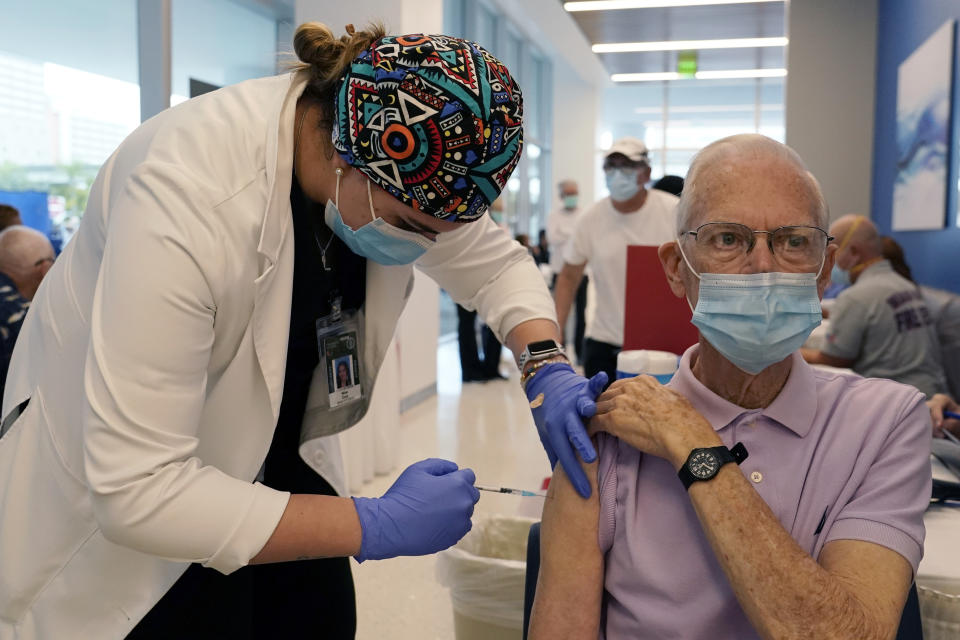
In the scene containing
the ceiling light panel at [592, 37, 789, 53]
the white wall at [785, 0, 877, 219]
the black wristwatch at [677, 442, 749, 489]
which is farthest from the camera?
the ceiling light panel at [592, 37, 789, 53]

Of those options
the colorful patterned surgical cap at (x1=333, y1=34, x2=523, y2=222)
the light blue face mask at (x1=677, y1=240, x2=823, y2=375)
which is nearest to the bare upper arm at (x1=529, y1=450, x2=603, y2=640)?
the light blue face mask at (x1=677, y1=240, x2=823, y2=375)

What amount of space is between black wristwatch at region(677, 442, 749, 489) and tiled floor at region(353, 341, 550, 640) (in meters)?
1.13

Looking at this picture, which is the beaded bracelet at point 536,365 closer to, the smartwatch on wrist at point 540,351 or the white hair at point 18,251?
the smartwatch on wrist at point 540,351

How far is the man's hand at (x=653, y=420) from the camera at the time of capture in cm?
108

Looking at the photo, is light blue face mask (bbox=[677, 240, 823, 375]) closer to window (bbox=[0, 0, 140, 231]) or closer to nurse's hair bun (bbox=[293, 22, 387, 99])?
nurse's hair bun (bbox=[293, 22, 387, 99])

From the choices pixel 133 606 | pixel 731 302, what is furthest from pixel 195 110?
pixel 731 302

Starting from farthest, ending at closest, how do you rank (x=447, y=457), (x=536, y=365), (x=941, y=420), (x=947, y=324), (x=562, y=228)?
(x=562, y=228) → (x=447, y=457) → (x=947, y=324) → (x=941, y=420) → (x=536, y=365)

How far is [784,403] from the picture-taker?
1.20 m

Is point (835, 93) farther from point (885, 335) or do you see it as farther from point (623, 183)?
point (885, 335)

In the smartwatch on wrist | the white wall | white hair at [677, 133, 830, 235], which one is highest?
the white wall

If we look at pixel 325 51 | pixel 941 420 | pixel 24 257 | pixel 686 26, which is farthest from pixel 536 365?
pixel 686 26

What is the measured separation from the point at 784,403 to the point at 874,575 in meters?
0.27

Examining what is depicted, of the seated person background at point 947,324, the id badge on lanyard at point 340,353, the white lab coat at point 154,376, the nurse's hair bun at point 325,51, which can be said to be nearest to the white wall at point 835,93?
the seated person background at point 947,324

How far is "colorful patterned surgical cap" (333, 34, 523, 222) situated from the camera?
1098 mm
